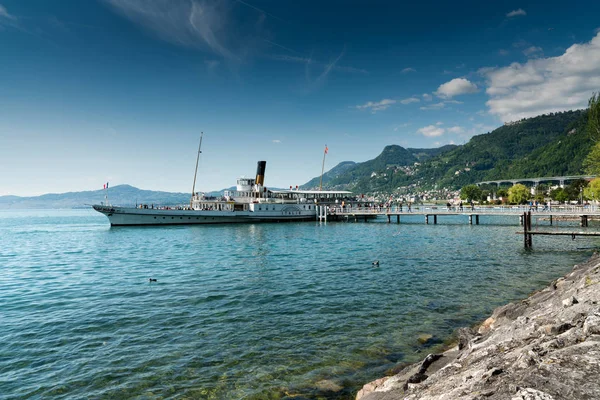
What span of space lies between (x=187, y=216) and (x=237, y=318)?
177 ft

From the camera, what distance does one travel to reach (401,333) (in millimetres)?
11125

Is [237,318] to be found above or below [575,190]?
below

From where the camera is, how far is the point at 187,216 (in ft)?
207

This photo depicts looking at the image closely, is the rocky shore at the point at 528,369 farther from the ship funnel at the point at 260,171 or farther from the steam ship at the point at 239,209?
the ship funnel at the point at 260,171

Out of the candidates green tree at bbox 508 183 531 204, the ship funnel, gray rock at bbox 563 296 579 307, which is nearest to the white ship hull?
the ship funnel

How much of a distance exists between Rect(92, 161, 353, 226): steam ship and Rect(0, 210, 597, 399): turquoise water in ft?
118

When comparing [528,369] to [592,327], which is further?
[592,327]

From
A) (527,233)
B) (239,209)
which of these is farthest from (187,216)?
(527,233)

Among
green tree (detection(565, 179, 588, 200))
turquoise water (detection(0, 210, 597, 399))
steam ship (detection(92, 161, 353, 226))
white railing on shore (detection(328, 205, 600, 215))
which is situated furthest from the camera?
green tree (detection(565, 179, 588, 200))

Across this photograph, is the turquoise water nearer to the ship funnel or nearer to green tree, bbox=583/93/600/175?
green tree, bbox=583/93/600/175

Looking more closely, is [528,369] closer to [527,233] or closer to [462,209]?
[527,233]

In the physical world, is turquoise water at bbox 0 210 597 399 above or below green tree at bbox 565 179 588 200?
below

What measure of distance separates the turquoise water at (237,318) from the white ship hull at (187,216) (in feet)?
117

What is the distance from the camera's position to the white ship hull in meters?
61.3
